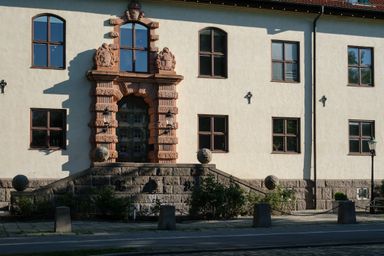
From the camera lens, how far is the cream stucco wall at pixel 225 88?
79.0 ft

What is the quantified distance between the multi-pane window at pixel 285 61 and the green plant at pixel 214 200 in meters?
7.03

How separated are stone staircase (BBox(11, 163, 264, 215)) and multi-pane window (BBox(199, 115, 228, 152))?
275 centimetres

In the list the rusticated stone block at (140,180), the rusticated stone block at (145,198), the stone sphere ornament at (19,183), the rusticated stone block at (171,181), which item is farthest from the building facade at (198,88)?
the rusticated stone block at (145,198)

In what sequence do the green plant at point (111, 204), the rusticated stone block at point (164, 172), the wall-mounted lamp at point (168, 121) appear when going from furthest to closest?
1. the wall-mounted lamp at point (168, 121)
2. the rusticated stone block at point (164, 172)
3. the green plant at point (111, 204)

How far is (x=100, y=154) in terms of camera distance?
74.4 feet

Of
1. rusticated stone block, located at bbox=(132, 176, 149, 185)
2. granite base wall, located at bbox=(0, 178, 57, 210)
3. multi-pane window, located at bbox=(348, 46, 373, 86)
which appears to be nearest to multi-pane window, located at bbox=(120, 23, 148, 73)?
rusticated stone block, located at bbox=(132, 176, 149, 185)

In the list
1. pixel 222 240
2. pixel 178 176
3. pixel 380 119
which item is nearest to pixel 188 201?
pixel 178 176

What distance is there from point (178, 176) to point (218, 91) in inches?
190

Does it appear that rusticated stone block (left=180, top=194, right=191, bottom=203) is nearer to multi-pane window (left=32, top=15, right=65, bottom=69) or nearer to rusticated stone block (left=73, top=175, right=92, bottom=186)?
rusticated stone block (left=73, top=175, right=92, bottom=186)

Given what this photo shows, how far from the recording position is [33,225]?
771 inches

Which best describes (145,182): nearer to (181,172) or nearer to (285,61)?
(181,172)

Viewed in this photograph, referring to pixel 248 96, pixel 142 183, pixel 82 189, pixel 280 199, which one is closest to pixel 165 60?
pixel 248 96

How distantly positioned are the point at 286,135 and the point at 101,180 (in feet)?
29.0

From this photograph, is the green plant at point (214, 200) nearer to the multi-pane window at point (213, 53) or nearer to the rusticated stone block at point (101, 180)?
the rusticated stone block at point (101, 180)
